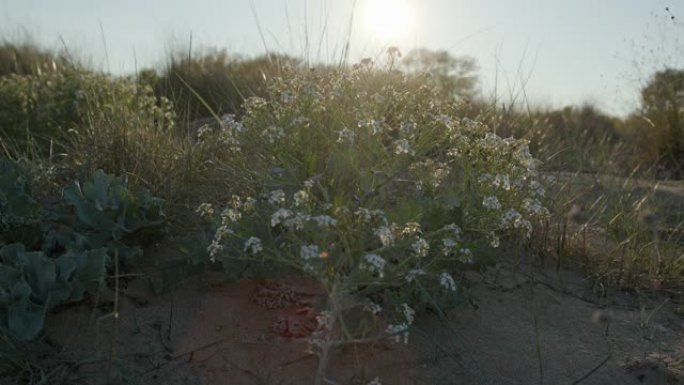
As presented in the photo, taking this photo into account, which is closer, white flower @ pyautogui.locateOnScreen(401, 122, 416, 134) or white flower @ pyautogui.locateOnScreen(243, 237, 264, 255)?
white flower @ pyautogui.locateOnScreen(243, 237, 264, 255)

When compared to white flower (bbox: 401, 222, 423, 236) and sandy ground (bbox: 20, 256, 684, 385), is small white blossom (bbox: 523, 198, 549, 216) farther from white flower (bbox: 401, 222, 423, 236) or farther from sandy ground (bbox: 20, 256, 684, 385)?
white flower (bbox: 401, 222, 423, 236)

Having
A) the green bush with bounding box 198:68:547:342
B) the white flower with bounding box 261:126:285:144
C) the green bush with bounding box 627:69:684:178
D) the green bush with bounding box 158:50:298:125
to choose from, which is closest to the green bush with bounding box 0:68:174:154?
the green bush with bounding box 158:50:298:125

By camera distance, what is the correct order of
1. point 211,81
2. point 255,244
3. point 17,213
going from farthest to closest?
point 211,81 < point 17,213 < point 255,244

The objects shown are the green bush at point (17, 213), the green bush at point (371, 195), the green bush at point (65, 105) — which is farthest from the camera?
the green bush at point (65, 105)

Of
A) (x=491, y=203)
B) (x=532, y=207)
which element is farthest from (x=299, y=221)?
(x=532, y=207)

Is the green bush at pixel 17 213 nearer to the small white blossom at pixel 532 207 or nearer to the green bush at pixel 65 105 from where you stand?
the green bush at pixel 65 105

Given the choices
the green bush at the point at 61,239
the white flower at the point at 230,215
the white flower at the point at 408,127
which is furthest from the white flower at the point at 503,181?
the green bush at the point at 61,239

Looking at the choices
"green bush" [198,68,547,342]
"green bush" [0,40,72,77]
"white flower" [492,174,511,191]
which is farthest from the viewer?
"green bush" [0,40,72,77]

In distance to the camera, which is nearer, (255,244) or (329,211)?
(255,244)

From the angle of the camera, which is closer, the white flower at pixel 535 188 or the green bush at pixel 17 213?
the white flower at pixel 535 188

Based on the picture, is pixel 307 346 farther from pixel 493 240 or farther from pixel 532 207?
pixel 532 207

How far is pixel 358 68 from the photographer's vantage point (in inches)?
137

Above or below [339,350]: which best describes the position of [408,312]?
above

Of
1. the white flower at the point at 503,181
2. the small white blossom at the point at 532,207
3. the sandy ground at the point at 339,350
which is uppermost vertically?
the white flower at the point at 503,181
